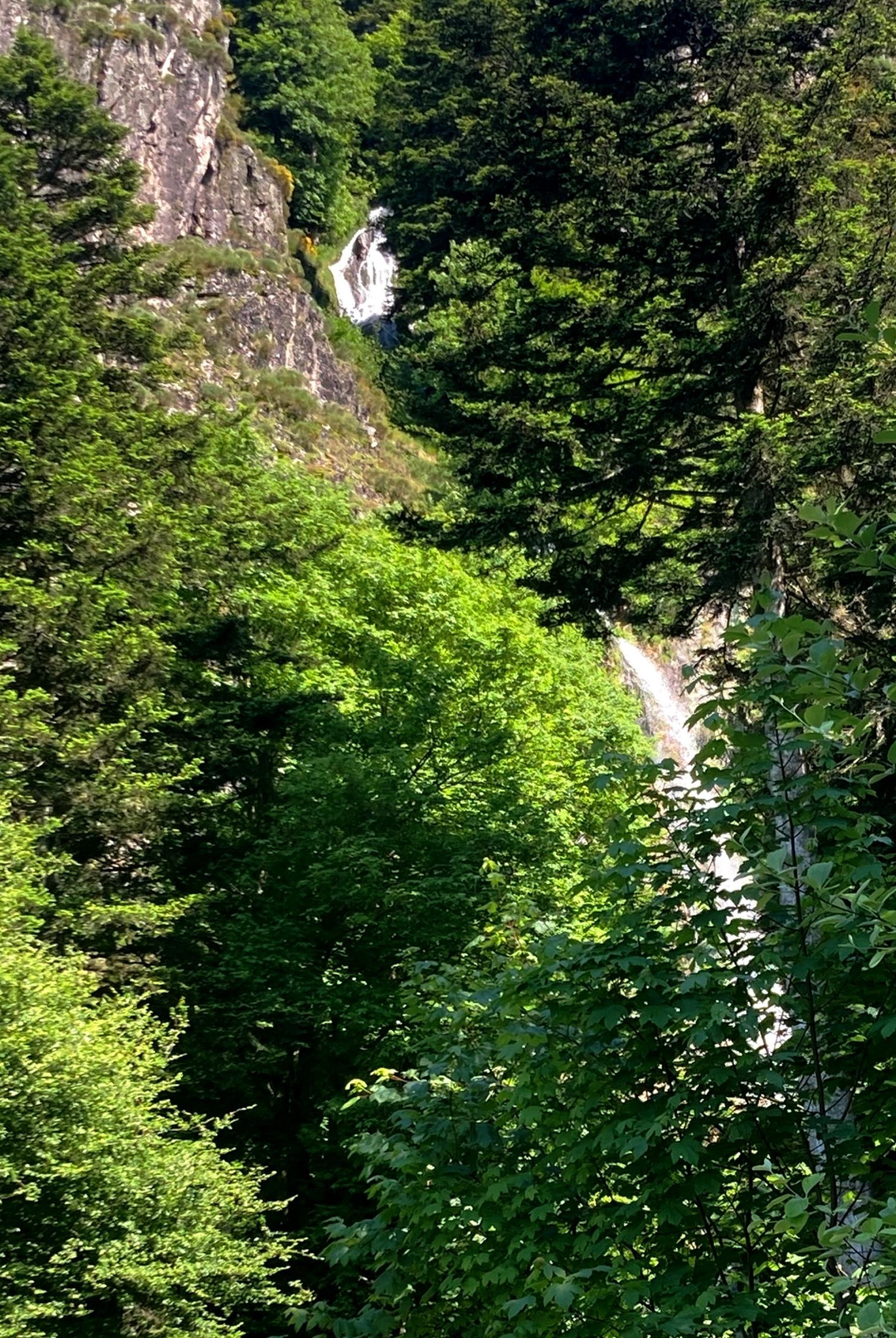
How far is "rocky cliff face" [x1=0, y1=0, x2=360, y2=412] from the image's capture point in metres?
32.5

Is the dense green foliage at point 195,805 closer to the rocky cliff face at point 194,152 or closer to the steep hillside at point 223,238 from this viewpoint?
the steep hillside at point 223,238

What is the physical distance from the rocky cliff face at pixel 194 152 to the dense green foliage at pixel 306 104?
4839mm

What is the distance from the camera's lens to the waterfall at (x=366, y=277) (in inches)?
1694

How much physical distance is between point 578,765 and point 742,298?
944 centimetres

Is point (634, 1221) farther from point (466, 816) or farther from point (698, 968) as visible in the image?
point (466, 816)

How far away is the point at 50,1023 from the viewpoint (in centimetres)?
782

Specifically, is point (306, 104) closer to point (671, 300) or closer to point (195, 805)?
point (195, 805)

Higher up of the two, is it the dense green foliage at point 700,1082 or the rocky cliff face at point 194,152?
the rocky cliff face at point 194,152

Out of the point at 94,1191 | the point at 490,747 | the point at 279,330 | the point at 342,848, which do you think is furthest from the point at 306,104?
the point at 94,1191

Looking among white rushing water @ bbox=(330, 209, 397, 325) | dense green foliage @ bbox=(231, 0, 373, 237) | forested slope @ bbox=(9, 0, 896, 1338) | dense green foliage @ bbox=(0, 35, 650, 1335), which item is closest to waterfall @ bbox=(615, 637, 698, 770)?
forested slope @ bbox=(9, 0, 896, 1338)

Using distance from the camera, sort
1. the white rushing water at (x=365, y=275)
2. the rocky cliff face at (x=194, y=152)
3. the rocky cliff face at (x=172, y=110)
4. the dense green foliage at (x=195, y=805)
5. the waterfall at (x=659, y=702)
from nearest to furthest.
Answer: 1. the dense green foliage at (x=195, y=805)
2. the waterfall at (x=659, y=702)
3. the rocky cliff face at (x=194, y=152)
4. the rocky cliff face at (x=172, y=110)
5. the white rushing water at (x=365, y=275)

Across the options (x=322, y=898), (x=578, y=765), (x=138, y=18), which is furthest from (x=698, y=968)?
(x=138, y=18)

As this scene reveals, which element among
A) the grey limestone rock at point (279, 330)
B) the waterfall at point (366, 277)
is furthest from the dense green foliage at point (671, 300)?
the waterfall at point (366, 277)

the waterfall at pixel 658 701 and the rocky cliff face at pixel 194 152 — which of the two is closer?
the waterfall at pixel 658 701
